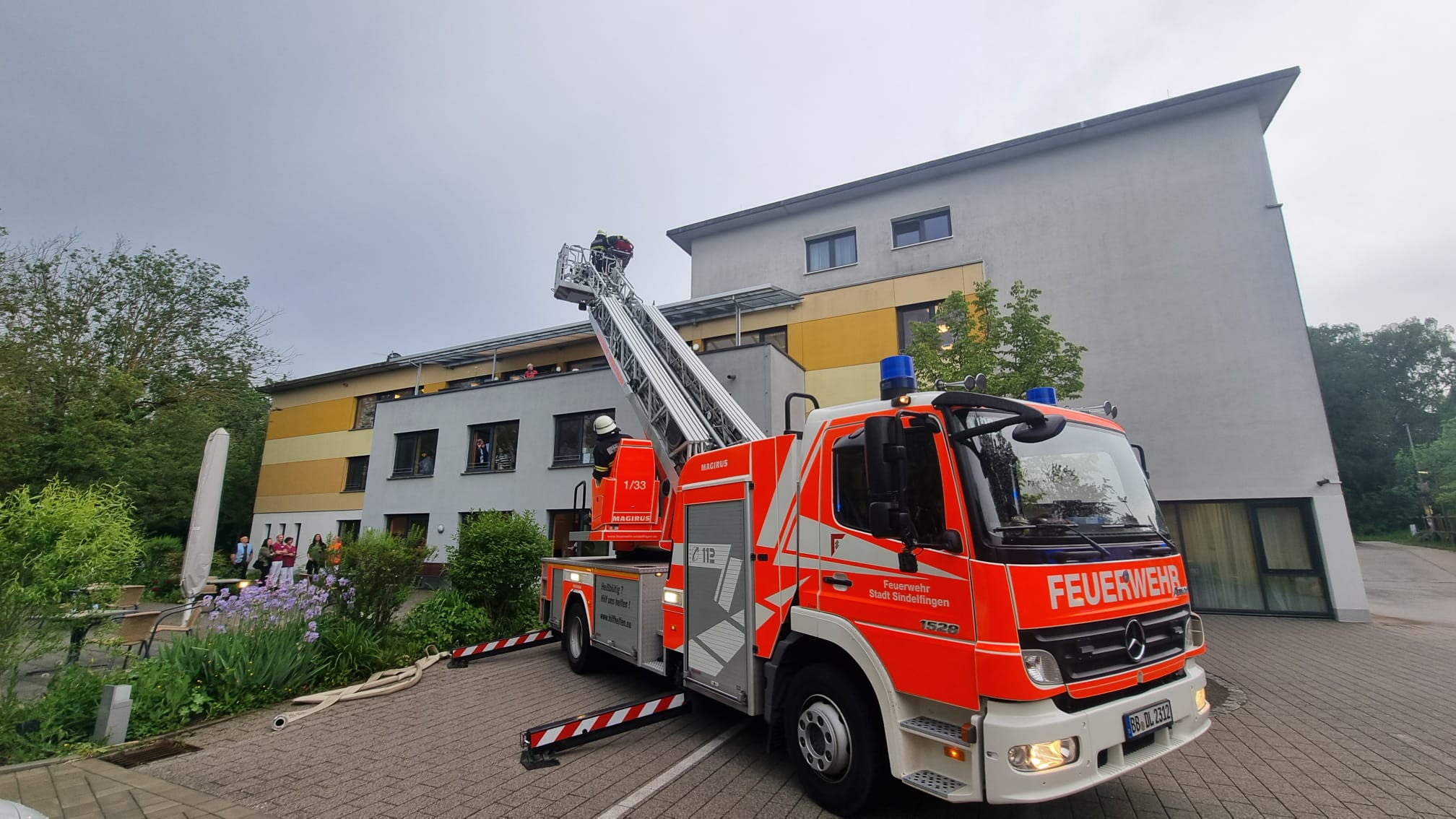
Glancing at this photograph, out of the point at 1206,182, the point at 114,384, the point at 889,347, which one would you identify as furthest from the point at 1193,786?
the point at 114,384

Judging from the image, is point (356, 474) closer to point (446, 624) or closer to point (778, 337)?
point (446, 624)

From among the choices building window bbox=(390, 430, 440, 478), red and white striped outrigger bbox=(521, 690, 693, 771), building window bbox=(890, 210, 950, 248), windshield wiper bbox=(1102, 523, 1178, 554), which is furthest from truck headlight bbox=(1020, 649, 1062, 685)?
building window bbox=(390, 430, 440, 478)

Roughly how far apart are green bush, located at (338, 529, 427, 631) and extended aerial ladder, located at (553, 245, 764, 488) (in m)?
3.72

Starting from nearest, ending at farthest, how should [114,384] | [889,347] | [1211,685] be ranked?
[1211,685]
[889,347]
[114,384]

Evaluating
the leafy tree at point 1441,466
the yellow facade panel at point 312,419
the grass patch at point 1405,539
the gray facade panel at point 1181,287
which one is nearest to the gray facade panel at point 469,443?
the yellow facade panel at point 312,419

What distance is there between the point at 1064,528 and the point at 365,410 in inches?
1023

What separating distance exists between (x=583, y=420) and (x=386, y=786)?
13096 millimetres

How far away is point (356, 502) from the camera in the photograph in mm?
22156

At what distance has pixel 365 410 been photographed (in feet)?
76.9

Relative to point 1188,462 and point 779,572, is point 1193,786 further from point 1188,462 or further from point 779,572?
point 1188,462

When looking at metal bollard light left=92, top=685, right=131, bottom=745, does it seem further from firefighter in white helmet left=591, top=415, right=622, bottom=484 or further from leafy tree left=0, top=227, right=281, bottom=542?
leafy tree left=0, top=227, right=281, bottom=542

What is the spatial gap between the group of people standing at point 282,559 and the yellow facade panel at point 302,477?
2.05 meters

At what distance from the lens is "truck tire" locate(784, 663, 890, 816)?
3.52 meters

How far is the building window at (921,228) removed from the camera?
15.7 metres
